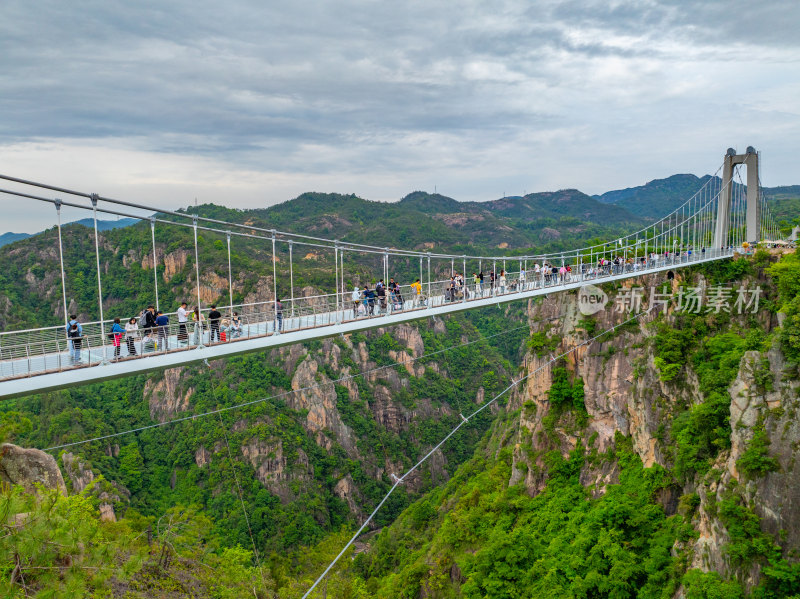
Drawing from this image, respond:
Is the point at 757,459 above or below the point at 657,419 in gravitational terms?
above

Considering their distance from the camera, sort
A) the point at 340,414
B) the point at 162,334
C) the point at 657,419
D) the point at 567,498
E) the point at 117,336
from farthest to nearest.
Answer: the point at 340,414, the point at 567,498, the point at 657,419, the point at 162,334, the point at 117,336

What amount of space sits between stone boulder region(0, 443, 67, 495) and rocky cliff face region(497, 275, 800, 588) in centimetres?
1552

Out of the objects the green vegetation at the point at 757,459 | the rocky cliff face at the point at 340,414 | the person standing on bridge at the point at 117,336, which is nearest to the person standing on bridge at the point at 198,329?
the person standing on bridge at the point at 117,336

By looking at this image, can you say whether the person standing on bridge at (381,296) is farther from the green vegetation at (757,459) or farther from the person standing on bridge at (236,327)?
the green vegetation at (757,459)

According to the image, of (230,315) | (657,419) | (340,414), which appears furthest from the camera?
(340,414)

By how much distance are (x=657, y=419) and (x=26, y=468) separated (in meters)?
18.4

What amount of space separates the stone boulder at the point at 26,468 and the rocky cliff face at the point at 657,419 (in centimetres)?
1552

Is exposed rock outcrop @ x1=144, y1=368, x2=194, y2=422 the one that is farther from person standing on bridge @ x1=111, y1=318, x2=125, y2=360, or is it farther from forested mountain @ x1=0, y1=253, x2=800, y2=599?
person standing on bridge @ x1=111, y1=318, x2=125, y2=360

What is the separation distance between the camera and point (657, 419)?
762 inches

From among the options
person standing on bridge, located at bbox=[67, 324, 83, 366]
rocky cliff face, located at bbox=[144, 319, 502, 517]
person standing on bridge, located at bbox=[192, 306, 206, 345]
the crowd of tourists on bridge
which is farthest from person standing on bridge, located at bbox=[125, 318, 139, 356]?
rocky cliff face, located at bbox=[144, 319, 502, 517]

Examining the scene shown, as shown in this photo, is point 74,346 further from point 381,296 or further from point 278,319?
point 381,296

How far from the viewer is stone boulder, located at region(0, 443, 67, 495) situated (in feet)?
41.9

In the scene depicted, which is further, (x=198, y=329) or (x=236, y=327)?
(x=236, y=327)

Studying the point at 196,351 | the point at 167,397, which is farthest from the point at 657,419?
the point at 167,397
